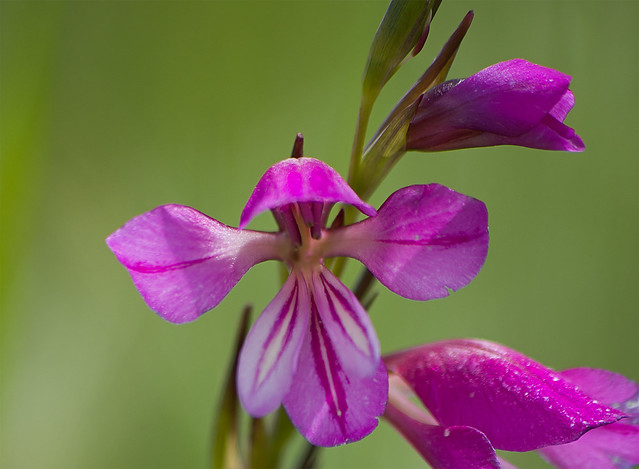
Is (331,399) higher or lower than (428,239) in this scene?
lower

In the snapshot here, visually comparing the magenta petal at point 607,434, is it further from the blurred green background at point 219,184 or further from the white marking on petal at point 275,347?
the blurred green background at point 219,184

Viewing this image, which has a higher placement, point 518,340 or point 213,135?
point 213,135

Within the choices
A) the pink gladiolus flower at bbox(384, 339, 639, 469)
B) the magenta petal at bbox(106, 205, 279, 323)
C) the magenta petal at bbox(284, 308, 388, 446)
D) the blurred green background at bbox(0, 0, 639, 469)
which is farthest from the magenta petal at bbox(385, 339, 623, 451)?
the blurred green background at bbox(0, 0, 639, 469)

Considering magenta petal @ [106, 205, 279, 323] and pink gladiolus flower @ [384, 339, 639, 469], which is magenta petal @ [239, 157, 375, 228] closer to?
magenta petal @ [106, 205, 279, 323]

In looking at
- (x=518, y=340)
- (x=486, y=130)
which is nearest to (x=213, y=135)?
(x=518, y=340)

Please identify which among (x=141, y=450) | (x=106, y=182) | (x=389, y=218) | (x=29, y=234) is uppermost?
(x=389, y=218)

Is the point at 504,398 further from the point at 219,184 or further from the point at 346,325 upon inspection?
the point at 219,184

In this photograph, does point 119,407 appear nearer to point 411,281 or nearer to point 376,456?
point 376,456

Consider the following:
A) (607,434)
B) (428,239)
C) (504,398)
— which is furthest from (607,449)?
(428,239)
